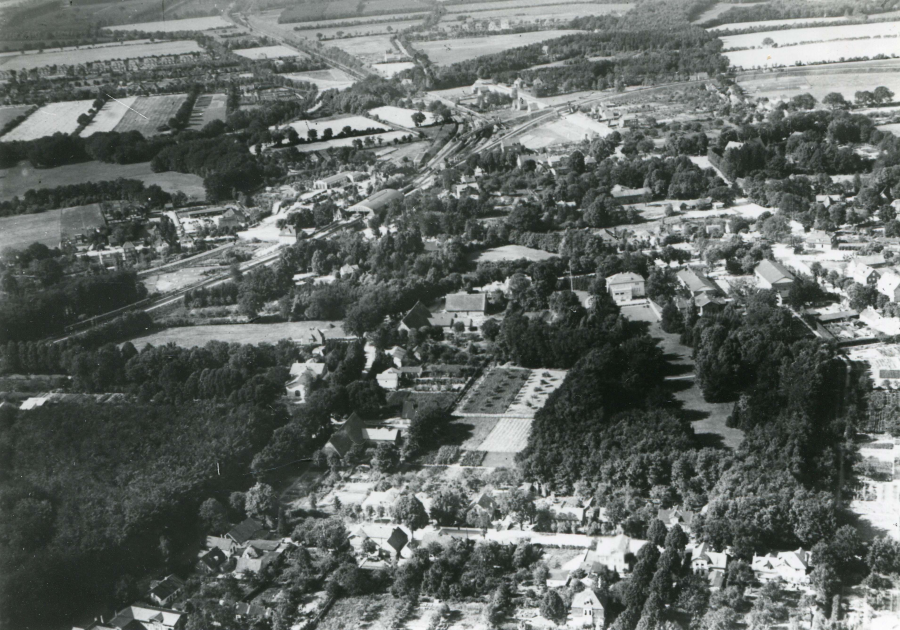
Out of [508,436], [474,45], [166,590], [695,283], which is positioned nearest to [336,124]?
[474,45]

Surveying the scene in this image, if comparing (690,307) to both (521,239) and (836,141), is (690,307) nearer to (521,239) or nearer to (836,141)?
(521,239)

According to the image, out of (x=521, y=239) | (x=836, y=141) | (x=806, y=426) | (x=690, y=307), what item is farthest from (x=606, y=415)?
(x=836, y=141)

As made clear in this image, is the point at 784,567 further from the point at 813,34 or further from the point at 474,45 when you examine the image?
the point at 474,45

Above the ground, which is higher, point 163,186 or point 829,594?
point 163,186

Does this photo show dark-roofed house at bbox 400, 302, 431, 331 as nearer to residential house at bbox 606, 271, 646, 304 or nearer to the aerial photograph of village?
the aerial photograph of village

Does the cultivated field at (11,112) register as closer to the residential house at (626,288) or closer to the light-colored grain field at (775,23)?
the residential house at (626,288)

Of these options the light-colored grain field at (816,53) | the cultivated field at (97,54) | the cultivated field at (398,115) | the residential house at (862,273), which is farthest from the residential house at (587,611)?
the cultivated field at (97,54)
